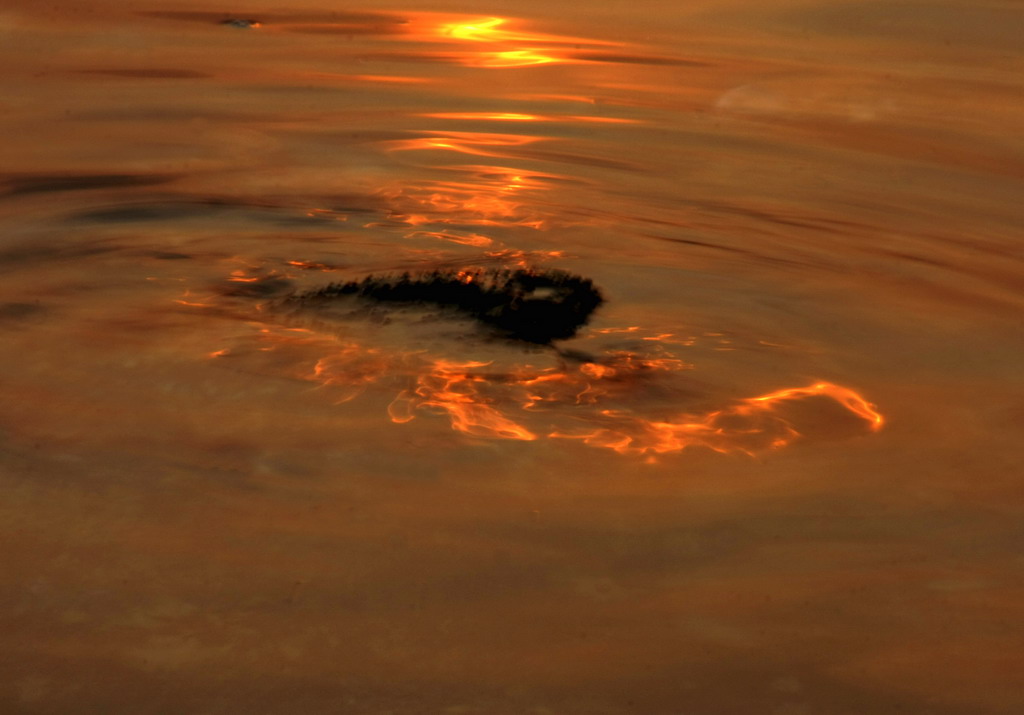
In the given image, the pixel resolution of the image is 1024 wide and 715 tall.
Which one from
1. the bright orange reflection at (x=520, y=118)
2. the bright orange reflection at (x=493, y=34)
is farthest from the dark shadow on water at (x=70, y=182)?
the bright orange reflection at (x=493, y=34)

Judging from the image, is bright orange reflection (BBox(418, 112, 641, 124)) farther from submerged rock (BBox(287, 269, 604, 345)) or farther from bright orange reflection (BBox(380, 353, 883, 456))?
bright orange reflection (BBox(380, 353, 883, 456))

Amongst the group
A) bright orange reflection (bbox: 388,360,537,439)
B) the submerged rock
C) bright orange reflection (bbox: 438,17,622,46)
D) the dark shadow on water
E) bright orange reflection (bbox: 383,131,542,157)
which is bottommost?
bright orange reflection (bbox: 388,360,537,439)

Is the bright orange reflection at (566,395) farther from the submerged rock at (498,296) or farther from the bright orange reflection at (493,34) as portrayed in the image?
the bright orange reflection at (493,34)

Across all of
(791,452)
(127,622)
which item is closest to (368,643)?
(127,622)

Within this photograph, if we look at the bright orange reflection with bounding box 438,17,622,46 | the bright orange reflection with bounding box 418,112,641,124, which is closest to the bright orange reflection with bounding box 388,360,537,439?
the bright orange reflection with bounding box 418,112,641,124

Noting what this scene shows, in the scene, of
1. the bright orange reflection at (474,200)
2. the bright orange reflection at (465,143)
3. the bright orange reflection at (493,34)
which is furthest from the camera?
the bright orange reflection at (493,34)

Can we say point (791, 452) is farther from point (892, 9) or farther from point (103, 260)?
point (892, 9)
